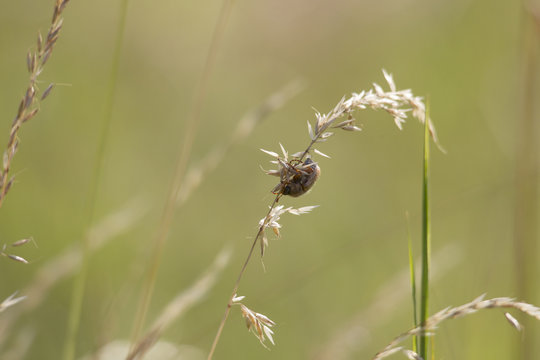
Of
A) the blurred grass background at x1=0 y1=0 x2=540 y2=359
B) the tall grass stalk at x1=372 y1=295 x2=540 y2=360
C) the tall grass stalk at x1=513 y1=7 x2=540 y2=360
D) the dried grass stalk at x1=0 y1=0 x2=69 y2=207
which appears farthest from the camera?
the blurred grass background at x1=0 y1=0 x2=540 y2=359

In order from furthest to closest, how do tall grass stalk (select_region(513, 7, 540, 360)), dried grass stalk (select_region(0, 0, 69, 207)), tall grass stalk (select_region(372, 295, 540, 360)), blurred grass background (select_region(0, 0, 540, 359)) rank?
blurred grass background (select_region(0, 0, 540, 359)), tall grass stalk (select_region(513, 7, 540, 360)), dried grass stalk (select_region(0, 0, 69, 207)), tall grass stalk (select_region(372, 295, 540, 360))

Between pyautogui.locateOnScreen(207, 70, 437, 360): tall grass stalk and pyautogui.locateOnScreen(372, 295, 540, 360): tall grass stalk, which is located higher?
pyautogui.locateOnScreen(207, 70, 437, 360): tall grass stalk

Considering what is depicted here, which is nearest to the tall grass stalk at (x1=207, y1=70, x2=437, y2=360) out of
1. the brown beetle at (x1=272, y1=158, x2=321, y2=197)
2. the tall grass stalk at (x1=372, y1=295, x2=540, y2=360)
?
the brown beetle at (x1=272, y1=158, x2=321, y2=197)

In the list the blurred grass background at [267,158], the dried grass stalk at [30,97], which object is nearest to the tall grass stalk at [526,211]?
the blurred grass background at [267,158]

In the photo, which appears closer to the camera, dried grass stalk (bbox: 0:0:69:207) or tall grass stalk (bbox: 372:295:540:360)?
tall grass stalk (bbox: 372:295:540:360)

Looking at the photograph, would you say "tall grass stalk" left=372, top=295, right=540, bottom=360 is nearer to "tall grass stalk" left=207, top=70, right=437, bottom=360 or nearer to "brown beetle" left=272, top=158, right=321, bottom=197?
"tall grass stalk" left=207, top=70, right=437, bottom=360

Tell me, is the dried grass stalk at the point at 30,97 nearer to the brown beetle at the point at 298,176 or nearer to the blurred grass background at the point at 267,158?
the brown beetle at the point at 298,176

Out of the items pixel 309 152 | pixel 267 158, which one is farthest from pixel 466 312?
pixel 267 158

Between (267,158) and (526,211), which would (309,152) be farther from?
(267,158)
